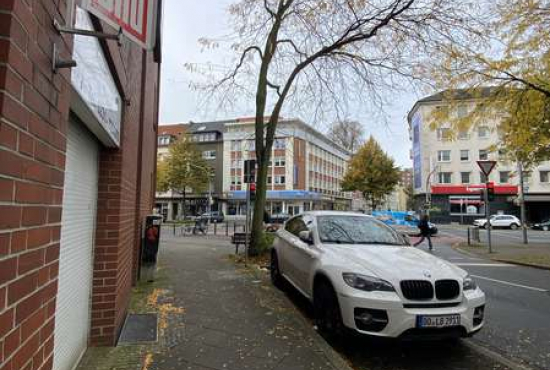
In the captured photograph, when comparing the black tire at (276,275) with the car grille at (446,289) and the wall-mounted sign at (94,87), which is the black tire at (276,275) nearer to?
the car grille at (446,289)

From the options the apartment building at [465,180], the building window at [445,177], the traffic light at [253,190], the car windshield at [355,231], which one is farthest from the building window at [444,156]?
the car windshield at [355,231]

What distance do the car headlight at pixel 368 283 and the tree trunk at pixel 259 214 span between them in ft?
22.3

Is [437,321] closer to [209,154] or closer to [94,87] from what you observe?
[94,87]

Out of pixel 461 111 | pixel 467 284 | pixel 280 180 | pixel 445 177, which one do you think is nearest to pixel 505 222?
pixel 445 177

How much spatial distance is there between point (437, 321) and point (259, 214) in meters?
7.55

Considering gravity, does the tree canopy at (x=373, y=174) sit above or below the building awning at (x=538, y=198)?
above

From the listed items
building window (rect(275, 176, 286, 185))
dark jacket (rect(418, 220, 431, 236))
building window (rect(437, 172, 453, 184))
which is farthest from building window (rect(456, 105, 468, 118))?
building window (rect(275, 176, 286, 185))

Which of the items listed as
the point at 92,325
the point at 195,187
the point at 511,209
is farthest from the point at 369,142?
the point at 92,325

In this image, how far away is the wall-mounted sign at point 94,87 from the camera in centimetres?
220

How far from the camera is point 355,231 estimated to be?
5379mm

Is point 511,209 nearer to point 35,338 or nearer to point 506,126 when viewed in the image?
point 506,126

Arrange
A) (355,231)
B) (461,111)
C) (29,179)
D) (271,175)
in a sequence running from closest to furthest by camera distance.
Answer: (29,179) → (355,231) → (461,111) → (271,175)

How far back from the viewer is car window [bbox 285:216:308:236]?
6148mm

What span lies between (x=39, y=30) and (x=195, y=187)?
44.4 metres
